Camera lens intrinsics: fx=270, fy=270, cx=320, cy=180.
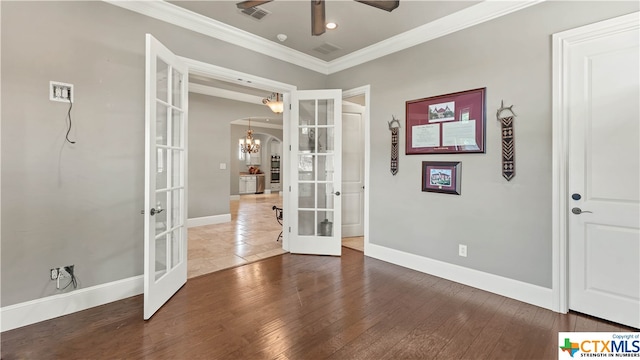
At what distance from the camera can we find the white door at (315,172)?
392cm

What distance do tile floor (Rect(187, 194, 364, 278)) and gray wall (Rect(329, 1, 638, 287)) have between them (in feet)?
4.47

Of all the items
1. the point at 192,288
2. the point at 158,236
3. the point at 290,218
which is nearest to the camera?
the point at 158,236

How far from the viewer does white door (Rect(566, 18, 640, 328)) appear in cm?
208

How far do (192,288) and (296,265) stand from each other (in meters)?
1.24

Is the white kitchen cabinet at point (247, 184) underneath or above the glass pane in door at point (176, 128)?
underneath

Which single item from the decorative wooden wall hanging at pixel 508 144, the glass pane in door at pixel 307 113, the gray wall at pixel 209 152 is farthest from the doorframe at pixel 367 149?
the gray wall at pixel 209 152

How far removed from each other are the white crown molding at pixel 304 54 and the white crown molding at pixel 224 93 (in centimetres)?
265

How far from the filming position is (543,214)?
8.00 feet

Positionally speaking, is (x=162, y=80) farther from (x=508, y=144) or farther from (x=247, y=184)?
(x=247, y=184)

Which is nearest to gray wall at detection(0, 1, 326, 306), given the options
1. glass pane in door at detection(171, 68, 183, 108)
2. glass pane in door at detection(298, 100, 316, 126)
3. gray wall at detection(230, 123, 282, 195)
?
glass pane in door at detection(171, 68, 183, 108)

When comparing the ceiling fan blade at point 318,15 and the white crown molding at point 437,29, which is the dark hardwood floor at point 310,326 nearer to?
the ceiling fan blade at point 318,15

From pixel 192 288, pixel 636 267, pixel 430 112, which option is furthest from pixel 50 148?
pixel 636 267

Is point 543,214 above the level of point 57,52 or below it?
below

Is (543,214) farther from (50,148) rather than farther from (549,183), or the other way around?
(50,148)
